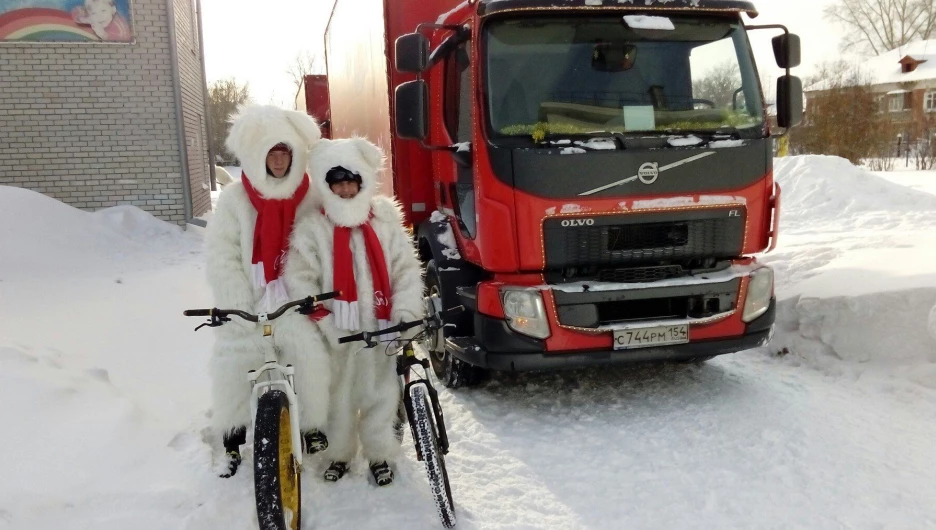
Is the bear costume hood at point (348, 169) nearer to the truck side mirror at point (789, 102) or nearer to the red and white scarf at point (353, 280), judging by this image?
the red and white scarf at point (353, 280)

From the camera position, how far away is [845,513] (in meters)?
3.02

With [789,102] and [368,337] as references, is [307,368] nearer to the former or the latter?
[368,337]

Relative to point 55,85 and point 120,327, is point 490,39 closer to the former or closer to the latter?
point 120,327

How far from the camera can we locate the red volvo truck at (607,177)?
4039 millimetres

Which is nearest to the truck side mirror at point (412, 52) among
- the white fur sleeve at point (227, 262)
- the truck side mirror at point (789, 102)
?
the white fur sleeve at point (227, 262)

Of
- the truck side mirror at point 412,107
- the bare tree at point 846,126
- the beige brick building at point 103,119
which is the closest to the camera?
the truck side mirror at point 412,107

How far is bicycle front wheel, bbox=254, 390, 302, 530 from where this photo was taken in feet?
8.74

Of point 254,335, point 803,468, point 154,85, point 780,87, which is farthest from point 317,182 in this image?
point 154,85

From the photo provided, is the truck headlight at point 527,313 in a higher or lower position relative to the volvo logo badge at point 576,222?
lower

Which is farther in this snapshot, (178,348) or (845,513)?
(178,348)

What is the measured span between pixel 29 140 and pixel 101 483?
899cm

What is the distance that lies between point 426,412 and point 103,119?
9.53 metres

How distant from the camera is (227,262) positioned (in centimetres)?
324

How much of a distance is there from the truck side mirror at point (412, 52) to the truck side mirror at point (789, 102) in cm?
248
